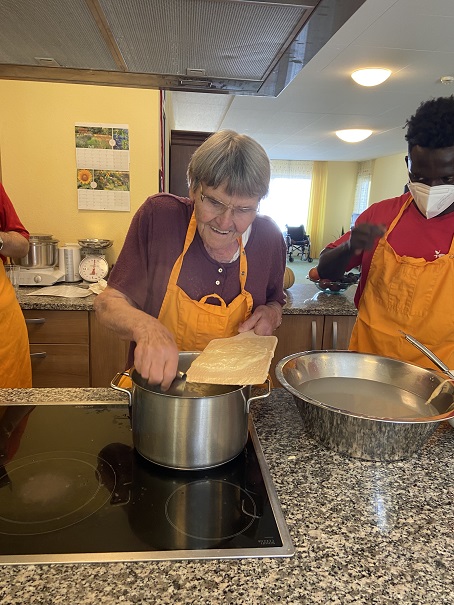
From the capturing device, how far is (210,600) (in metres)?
0.51

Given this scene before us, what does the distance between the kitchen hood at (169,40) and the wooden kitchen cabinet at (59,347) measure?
4.20ft

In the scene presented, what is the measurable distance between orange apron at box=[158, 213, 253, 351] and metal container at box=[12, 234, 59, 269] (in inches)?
59.1

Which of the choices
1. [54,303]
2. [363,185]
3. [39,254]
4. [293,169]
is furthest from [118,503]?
[293,169]

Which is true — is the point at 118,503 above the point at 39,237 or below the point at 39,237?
below

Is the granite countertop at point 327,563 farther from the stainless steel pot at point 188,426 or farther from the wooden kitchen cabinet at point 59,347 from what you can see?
the wooden kitchen cabinet at point 59,347

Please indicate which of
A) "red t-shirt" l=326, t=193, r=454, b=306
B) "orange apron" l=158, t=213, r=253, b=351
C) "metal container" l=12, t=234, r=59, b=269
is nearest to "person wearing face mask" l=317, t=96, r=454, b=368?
"red t-shirt" l=326, t=193, r=454, b=306

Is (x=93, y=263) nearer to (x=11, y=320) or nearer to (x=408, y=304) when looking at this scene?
(x=11, y=320)

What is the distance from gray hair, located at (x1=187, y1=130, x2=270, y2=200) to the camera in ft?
3.20

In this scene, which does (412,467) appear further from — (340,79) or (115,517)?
(340,79)

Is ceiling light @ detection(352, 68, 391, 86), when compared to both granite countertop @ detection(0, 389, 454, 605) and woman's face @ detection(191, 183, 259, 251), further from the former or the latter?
granite countertop @ detection(0, 389, 454, 605)

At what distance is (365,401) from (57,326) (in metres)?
1.70

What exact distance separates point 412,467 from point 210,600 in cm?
46

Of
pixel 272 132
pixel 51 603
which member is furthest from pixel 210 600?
pixel 272 132

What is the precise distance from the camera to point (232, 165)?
3.20 ft
